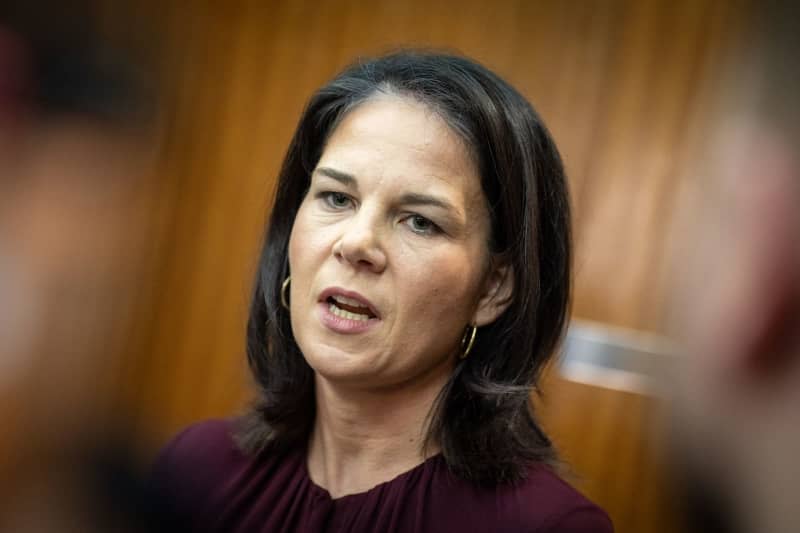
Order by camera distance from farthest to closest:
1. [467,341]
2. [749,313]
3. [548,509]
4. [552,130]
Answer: [552,130] < [467,341] < [548,509] < [749,313]

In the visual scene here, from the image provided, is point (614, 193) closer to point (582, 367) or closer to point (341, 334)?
point (582, 367)

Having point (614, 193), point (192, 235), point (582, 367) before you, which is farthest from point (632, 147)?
point (192, 235)

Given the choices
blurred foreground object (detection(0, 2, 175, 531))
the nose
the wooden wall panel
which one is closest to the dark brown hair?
the nose

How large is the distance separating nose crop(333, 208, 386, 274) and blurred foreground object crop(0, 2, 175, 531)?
36 cm

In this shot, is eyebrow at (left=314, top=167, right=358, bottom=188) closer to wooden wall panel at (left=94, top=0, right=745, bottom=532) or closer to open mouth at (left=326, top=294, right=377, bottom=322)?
open mouth at (left=326, top=294, right=377, bottom=322)

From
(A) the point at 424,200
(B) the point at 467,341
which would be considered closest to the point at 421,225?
(A) the point at 424,200

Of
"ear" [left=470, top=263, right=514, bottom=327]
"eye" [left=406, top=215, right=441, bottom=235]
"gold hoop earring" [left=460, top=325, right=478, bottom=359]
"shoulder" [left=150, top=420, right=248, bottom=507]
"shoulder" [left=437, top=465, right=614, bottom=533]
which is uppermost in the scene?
"eye" [left=406, top=215, right=441, bottom=235]

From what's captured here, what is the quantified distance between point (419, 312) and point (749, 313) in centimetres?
54

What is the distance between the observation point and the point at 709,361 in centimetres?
25

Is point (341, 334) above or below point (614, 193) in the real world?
below

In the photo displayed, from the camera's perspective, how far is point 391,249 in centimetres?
74

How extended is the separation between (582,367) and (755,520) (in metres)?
1.50

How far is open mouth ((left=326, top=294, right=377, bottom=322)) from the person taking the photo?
758 millimetres

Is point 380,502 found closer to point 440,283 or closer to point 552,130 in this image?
point 440,283
